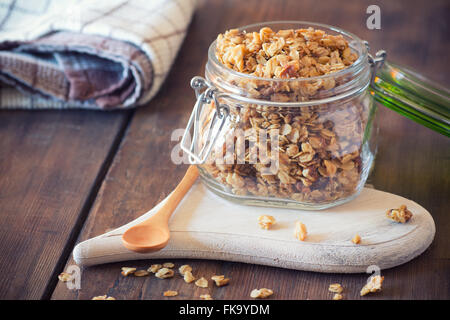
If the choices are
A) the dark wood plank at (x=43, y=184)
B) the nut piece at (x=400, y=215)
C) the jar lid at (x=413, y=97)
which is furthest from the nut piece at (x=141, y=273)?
the jar lid at (x=413, y=97)

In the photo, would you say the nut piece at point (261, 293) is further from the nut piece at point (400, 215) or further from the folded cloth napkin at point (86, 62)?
the folded cloth napkin at point (86, 62)

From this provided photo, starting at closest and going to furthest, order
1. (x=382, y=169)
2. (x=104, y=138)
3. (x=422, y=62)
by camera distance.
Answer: (x=382, y=169) < (x=104, y=138) < (x=422, y=62)

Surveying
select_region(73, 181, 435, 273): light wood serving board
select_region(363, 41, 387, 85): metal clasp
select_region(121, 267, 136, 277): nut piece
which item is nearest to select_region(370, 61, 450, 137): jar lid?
select_region(363, 41, 387, 85): metal clasp

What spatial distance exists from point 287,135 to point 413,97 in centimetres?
26

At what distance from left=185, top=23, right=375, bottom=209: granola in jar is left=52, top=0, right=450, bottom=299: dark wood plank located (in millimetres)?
119

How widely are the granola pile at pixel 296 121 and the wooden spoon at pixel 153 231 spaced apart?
0.08m

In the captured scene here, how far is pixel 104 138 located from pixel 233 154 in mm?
365

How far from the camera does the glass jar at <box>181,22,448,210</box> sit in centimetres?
76

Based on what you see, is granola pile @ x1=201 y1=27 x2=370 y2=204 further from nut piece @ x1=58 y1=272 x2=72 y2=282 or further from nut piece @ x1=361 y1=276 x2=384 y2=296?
nut piece @ x1=58 y1=272 x2=72 y2=282

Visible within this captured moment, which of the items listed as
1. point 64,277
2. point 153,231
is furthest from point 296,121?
point 64,277

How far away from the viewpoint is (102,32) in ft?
3.79

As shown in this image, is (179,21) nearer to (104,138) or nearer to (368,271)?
(104,138)

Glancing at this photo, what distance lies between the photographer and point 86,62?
117 cm

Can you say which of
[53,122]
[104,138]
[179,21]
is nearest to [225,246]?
[104,138]
